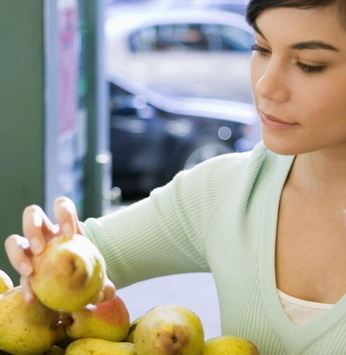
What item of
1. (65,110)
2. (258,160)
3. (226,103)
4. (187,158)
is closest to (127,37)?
(226,103)

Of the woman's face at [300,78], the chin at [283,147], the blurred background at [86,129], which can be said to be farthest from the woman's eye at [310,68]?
the blurred background at [86,129]

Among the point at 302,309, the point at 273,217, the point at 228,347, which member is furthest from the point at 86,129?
the point at 228,347

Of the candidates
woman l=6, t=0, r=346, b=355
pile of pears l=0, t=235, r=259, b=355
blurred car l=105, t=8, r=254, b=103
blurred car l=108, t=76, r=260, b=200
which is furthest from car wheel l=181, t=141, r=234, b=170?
pile of pears l=0, t=235, r=259, b=355

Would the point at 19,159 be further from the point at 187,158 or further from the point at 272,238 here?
the point at 187,158

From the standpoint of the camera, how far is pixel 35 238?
1.04 metres

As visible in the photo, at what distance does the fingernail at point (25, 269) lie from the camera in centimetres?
102

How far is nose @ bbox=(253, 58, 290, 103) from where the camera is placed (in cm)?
126

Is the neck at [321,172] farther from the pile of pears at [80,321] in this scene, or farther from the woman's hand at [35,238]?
the woman's hand at [35,238]

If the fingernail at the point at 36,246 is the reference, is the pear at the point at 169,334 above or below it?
below

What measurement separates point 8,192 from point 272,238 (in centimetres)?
126

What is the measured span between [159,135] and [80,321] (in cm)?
590

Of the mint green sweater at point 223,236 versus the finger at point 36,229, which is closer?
the finger at point 36,229

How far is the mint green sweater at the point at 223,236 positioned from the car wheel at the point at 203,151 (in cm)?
545

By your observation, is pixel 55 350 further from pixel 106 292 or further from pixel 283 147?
pixel 283 147
